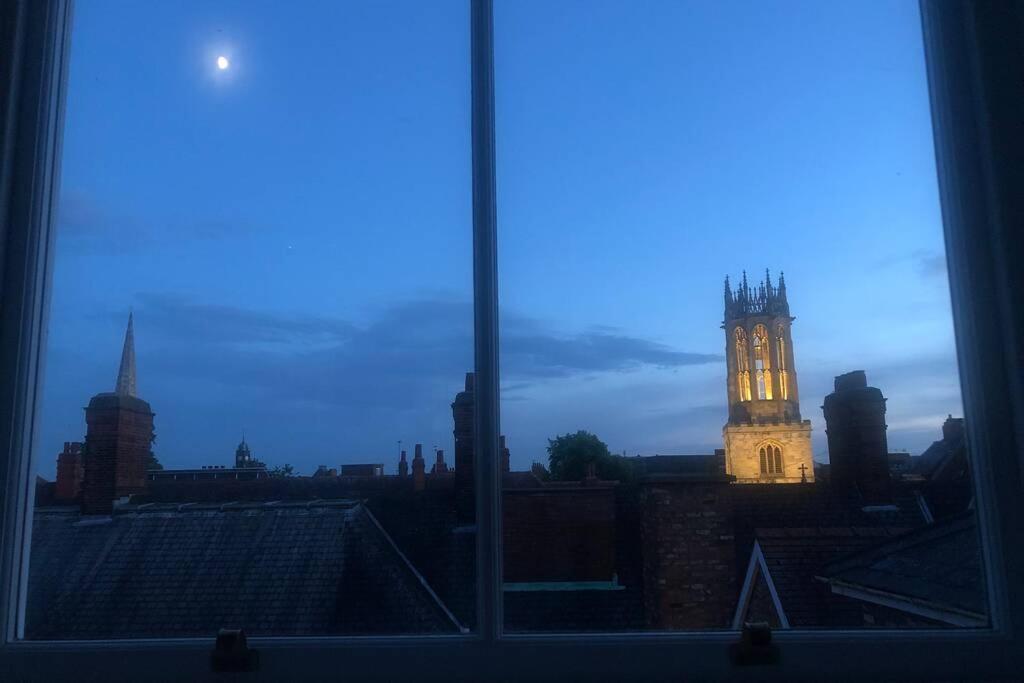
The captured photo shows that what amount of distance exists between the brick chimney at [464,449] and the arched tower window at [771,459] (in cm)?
123

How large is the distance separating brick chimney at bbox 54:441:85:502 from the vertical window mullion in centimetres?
99

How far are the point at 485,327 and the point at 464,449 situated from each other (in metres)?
0.30

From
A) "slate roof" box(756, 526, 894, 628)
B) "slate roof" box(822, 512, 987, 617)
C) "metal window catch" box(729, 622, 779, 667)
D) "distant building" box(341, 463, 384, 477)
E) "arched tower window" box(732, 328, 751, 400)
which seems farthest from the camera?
"arched tower window" box(732, 328, 751, 400)

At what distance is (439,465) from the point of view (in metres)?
1.64

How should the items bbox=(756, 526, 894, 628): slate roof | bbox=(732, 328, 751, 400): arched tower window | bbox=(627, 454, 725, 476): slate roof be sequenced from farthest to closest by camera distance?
bbox=(732, 328, 751, 400): arched tower window
bbox=(627, 454, 725, 476): slate roof
bbox=(756, 526, 894, 628): slate roof

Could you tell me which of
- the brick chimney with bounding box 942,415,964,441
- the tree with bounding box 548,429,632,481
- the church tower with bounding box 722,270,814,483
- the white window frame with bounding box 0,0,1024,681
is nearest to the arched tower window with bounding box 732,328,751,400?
the church tower with bounding box 722,270,814,483

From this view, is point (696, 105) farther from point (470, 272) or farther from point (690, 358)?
point (470, 272)

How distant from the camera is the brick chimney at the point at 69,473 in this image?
5.36 ft

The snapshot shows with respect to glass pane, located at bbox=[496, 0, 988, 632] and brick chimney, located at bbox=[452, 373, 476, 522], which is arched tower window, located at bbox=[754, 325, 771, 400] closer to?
glass pane, located at bbox=[496, 0, 988, 632]

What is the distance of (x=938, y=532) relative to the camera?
148 cm

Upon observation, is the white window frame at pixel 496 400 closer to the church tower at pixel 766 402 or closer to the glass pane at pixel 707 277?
the glass pane at pixel 707 277

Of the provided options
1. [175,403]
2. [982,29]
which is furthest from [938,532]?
[175,403]

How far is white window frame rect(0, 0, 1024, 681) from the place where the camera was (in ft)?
3.40

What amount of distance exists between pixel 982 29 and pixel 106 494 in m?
2.74
